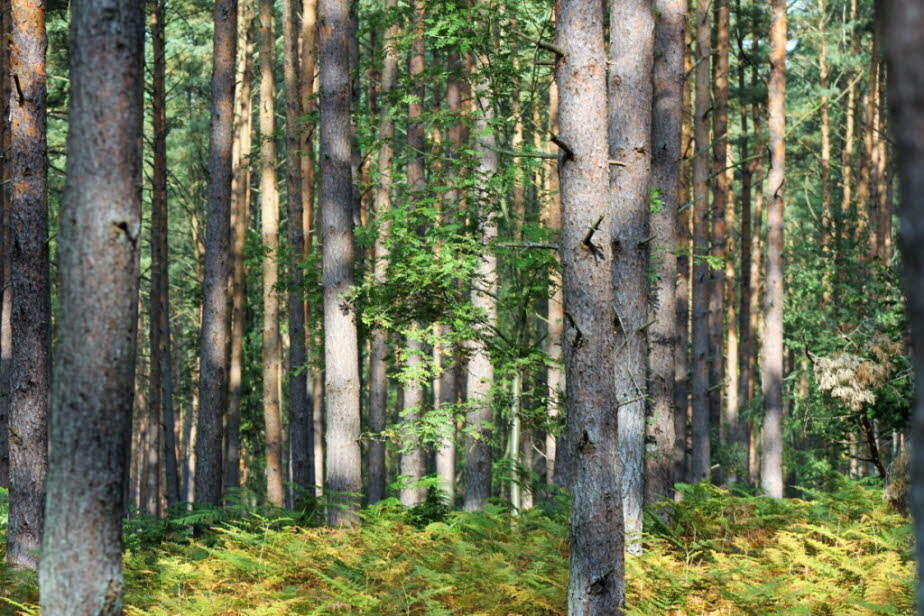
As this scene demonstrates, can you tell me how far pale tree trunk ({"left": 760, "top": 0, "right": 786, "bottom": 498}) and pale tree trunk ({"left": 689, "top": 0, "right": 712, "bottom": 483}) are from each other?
4.41 ft

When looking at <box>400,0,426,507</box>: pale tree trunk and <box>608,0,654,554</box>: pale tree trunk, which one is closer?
<box>608,0,654,554</box>: pale tree trunk

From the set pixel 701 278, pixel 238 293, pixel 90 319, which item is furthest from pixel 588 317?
pixel 238 293

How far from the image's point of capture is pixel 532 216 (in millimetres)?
12211

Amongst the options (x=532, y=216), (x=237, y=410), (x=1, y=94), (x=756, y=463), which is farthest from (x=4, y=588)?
(x=756, y=463)

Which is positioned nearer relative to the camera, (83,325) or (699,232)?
(83,325)

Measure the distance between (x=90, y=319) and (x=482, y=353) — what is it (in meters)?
8.13

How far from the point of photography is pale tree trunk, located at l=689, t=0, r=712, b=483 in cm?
1891

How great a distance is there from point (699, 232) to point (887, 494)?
10975 mm

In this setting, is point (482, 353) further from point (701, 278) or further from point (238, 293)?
point (238, 293)

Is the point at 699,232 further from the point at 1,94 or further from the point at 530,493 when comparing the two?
the point at 1,94

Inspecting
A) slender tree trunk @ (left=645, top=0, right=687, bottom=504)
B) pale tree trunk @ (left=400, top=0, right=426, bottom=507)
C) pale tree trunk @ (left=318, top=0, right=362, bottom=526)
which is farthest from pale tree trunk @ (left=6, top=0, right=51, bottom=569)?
slender tree trunk @ (left=645, top=0, right=687, bottom=504)

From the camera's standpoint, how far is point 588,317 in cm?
639

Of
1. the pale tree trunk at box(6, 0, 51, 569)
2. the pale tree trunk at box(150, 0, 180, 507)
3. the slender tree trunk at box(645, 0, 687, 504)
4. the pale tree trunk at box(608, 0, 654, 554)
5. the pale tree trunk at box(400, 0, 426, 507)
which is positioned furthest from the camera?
the pale tree trunk at box(150, 0, 180, 507)

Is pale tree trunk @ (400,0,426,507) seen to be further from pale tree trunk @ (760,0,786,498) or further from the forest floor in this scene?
pale tree trunk @ (760,0,786,498)
